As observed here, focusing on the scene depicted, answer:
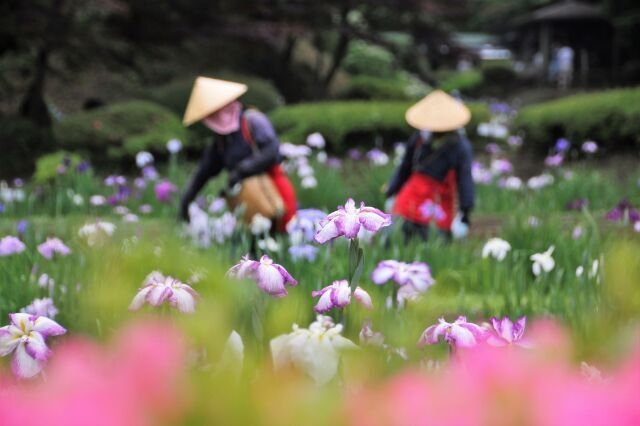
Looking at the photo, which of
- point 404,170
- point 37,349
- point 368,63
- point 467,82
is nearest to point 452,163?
point 404,170

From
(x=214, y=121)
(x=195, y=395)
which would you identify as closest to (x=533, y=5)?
(x=214, y=121)

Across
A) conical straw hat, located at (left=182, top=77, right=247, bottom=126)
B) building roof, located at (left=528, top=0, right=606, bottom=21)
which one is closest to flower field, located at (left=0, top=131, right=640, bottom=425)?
conical straw hat, located at (left=182, top=77, right=247, bottom=126)

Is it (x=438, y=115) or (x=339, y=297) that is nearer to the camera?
(x=339, y=297)

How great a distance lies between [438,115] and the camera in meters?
4.05

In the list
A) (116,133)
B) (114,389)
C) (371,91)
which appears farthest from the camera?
(371,91)

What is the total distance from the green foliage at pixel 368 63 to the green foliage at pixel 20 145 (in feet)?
36.9

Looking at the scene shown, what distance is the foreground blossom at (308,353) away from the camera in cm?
81

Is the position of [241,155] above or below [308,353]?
below

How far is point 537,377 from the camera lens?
338 mm

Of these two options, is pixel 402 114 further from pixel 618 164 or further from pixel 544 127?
pixel 618 164

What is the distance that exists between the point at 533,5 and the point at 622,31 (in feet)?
28.9

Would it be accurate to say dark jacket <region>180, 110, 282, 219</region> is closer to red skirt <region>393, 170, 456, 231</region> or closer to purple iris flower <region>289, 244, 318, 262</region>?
red skirt <region>393, 170, 456, 231</region>

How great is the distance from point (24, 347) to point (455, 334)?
0.59m

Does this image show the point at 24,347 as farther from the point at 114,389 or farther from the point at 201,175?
the point at 201,175
